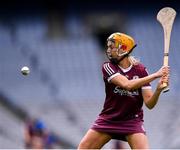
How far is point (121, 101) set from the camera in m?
8.10

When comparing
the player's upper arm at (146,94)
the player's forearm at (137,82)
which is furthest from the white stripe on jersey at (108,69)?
the player's upper arm at (146,94)

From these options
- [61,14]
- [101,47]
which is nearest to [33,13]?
[61,14]

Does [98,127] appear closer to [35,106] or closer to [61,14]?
[35,106]

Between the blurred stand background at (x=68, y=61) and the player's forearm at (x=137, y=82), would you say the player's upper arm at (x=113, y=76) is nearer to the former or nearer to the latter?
the player's forearm at (x=137, y=82)

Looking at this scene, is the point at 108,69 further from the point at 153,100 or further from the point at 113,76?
the point at 153,100

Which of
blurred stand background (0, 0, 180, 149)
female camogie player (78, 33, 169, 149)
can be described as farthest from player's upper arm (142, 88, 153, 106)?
blurred stand background (0, 0, 180, 149)

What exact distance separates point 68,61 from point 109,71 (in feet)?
35.8

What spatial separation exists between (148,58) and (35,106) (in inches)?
118

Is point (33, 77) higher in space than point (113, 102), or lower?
lower

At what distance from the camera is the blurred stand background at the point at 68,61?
17.1 metres

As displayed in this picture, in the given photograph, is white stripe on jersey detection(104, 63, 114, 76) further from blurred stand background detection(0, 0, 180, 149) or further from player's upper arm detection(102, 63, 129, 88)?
blurred stand background detection(0, 0, 180, 149)

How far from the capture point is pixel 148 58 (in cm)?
1867

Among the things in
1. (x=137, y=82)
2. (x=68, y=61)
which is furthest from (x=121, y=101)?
(x=68, y=61)

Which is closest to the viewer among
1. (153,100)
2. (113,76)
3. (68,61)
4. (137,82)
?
(137,82)
